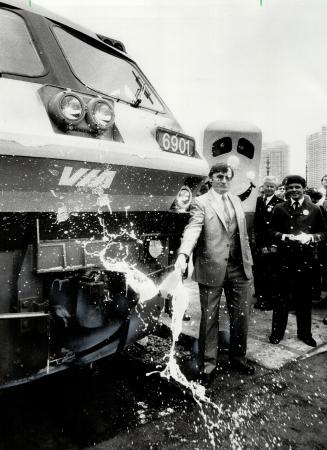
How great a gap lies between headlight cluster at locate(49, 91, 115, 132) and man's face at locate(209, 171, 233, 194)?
1.25m

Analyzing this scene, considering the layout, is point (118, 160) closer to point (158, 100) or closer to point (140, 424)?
point (158, 100)

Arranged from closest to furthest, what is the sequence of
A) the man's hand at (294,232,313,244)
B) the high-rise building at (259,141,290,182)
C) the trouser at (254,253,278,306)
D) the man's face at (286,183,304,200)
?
the man's hand at (294,232,313,244) → the man's face at (286,183,304,200) → the trouser at (254,253,278,306) → the high-rise building at (259,141,290,182)

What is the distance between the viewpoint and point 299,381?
130 inches

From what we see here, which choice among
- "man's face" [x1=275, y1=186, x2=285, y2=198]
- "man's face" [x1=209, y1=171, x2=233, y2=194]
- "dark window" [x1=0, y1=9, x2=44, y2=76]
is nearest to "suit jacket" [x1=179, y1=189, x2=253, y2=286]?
"man's face" [x1=209, y1=171, x2=233, y2=194]

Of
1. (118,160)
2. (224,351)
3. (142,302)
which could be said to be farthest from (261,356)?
(118,160)

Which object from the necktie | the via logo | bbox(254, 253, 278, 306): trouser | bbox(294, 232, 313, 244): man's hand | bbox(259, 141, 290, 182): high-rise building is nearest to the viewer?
the via logo

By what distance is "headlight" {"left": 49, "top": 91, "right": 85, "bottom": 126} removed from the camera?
2312mm

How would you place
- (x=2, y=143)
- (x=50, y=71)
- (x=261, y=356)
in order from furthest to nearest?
(x=261, y=356) → (x=50, y=71) → (x=2, y=143)

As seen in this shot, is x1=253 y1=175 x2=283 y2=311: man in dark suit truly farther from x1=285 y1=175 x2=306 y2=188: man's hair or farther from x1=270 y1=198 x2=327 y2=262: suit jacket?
x1=285 y1=175 x2=306 y2=188: man's hair

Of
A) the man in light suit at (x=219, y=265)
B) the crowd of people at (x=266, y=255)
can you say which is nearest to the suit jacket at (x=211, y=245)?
the man in light suit at (x=219, y=265)

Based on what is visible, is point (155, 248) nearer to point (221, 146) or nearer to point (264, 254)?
point (264, 254)

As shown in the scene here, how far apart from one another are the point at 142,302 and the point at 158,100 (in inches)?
77.8

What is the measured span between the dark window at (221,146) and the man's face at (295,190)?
12.0 feet

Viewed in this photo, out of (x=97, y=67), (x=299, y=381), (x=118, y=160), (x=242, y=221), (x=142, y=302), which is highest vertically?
(x=97, y=67)
